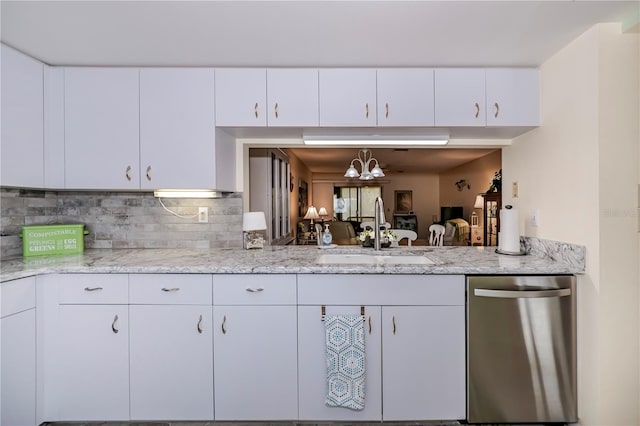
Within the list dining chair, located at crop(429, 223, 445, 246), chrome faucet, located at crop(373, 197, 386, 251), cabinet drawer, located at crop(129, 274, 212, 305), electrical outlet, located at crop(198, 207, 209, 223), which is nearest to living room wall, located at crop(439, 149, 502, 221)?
dining chair, located at crop(429, 223, 445, 246)

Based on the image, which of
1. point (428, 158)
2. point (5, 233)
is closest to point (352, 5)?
point (5, 233)

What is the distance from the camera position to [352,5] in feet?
4.90

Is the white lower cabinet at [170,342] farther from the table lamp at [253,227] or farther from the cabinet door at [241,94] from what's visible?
the cabinet door at [241,94]

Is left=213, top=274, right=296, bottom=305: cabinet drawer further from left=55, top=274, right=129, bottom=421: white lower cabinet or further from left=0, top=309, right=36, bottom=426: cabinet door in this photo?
left=0, top=309, right=36, bottom=426: cabinet door

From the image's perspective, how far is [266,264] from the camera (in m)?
1.83

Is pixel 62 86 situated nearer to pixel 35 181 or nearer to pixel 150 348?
pixel 35 181

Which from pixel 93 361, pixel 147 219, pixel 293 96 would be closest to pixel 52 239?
pixel 147 219

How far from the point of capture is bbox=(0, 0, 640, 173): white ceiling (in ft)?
4.95

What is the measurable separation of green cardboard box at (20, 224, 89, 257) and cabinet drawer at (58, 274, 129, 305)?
0.60 m

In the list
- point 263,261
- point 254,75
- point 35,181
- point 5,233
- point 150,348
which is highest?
point 254,75

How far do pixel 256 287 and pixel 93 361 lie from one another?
0.98 metres

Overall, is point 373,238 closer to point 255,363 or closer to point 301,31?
point 255,363

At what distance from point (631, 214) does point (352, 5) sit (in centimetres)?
171

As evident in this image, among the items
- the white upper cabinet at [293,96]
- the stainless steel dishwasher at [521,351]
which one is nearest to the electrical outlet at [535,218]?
the stainless steel dishwasher at [521,351]
